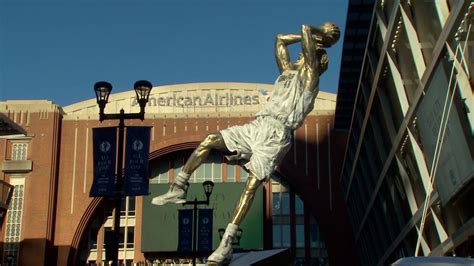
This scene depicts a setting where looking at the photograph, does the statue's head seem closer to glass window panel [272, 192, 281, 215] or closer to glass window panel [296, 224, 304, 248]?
glass window panel [296, 224, 304, 248]

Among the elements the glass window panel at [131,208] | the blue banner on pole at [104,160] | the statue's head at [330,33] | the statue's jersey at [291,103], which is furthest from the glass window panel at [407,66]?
the glass window panel at [131,208]

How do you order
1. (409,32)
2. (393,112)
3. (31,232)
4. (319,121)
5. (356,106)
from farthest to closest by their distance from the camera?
1. (319,121)
2. (31,232)
3. (356,106)
4. (393,112)
5. (409,32)

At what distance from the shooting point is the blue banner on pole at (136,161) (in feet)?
48.4

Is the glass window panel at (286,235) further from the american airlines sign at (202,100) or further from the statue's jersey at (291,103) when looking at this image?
the statue's jersey at (291,103)

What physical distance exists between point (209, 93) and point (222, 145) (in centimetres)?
4807

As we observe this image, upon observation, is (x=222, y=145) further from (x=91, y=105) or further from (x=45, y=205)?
(x=91, y=105)

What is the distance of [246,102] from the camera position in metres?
54.5

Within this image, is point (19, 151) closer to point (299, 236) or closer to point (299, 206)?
point (299, 206)

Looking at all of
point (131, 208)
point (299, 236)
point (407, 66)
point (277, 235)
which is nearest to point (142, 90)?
point (407, 66)

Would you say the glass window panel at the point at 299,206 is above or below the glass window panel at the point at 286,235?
above

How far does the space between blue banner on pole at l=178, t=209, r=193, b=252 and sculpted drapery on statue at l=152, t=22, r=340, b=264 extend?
59.5 feet

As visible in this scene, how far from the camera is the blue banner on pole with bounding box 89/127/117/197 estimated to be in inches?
583

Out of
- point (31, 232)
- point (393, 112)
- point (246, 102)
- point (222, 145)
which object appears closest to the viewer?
point (222, 145)

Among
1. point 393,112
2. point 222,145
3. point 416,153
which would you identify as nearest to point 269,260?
point 222,145
